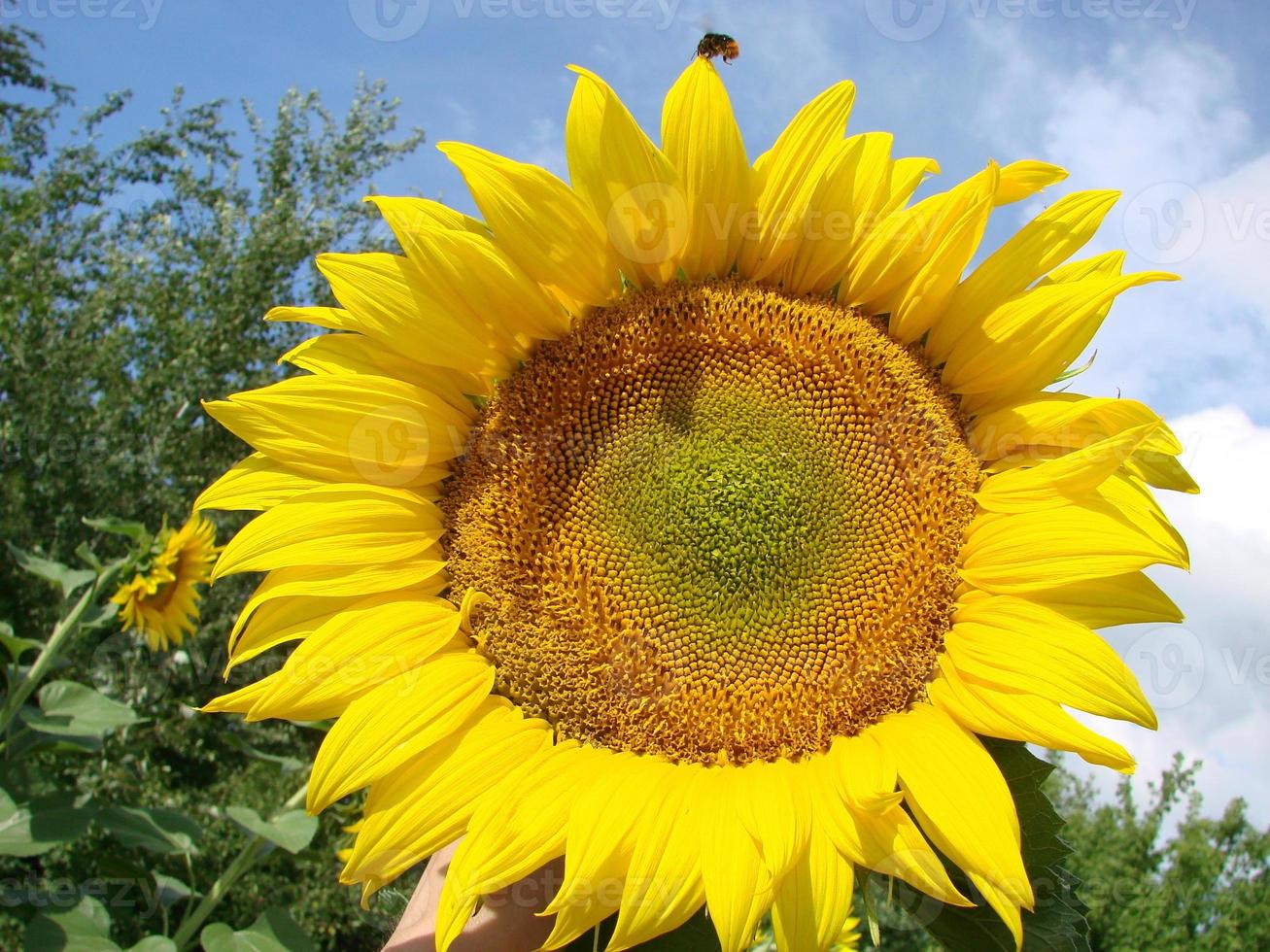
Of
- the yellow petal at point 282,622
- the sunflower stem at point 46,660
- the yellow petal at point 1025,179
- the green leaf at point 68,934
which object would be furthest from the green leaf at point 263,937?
the yellow petal at point 1025,179

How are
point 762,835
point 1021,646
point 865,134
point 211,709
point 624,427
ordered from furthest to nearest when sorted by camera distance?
point 624,427 → point 865,134 → point 211,709 → point 1021,646 → point 762,835

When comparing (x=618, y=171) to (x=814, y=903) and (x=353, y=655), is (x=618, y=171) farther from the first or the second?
(x=814, y=903)

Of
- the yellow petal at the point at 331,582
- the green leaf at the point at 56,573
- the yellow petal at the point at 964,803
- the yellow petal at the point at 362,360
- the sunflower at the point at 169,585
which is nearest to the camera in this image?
the yellow petal at the point at 964,803

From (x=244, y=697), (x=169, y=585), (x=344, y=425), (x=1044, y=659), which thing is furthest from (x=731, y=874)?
(x=169, y=585)

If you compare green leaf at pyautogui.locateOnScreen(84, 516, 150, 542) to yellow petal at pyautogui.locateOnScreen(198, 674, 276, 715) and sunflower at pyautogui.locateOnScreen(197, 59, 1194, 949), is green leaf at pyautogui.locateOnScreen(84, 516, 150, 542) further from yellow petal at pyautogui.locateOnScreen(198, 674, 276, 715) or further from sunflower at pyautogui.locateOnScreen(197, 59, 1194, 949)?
yellow petal at pyautogui.locateOnScreen(198, 674, 276, 715)

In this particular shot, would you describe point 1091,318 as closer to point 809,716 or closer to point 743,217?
point 743,217

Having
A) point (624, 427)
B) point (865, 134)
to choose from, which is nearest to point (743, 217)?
point (865, 134)

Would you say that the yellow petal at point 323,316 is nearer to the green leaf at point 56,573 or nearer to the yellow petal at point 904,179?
the yellow petal at point 904,179

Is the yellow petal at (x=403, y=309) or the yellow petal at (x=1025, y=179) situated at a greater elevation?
the yellow petal at (x=1025, y=179)
